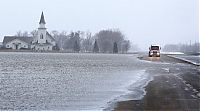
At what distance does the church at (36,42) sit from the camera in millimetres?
163000

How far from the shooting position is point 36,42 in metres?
165

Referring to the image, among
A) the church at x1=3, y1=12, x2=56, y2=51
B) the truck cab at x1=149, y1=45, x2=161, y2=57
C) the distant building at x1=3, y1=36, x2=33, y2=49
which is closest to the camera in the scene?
the truck cab at x1=149, y1=45, x2=161, y2=57

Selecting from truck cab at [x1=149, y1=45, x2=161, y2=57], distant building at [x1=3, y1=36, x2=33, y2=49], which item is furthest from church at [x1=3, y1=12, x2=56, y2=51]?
truck cab at [x1=149, y1=45, x2=161, y2=57]

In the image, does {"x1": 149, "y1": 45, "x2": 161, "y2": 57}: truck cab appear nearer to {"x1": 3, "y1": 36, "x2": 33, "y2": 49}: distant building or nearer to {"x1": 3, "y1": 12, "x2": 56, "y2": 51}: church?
{"x1": 3, "y1": 12, "x2": 56, "y2": 51}: church

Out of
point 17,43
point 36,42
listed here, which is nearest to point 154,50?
point 36,42

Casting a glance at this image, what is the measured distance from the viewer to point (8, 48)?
169000 millimetres

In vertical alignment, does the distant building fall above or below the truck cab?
above

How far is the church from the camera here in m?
163

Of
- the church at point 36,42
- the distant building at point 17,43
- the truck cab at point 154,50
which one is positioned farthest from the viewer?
the distant building at point 17,43

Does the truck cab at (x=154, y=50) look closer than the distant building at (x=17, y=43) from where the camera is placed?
Yes

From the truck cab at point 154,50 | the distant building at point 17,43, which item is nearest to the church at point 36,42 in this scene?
the distant building at point 17,43

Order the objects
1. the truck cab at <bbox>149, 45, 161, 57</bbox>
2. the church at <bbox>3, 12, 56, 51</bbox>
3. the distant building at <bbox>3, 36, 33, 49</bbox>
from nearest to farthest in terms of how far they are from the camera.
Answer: the truck cab at <bbox>149, 45, 161, 57</bbox>
the church at <bbox>3, 12, 56, 51</bbox>
the distant building at <bbox>3, 36, 33, 49</bbox>

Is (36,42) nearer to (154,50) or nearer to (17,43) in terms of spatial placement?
(17,43)

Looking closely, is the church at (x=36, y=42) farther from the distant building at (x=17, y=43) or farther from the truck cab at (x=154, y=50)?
the truck cab at (x=154, y=50)
